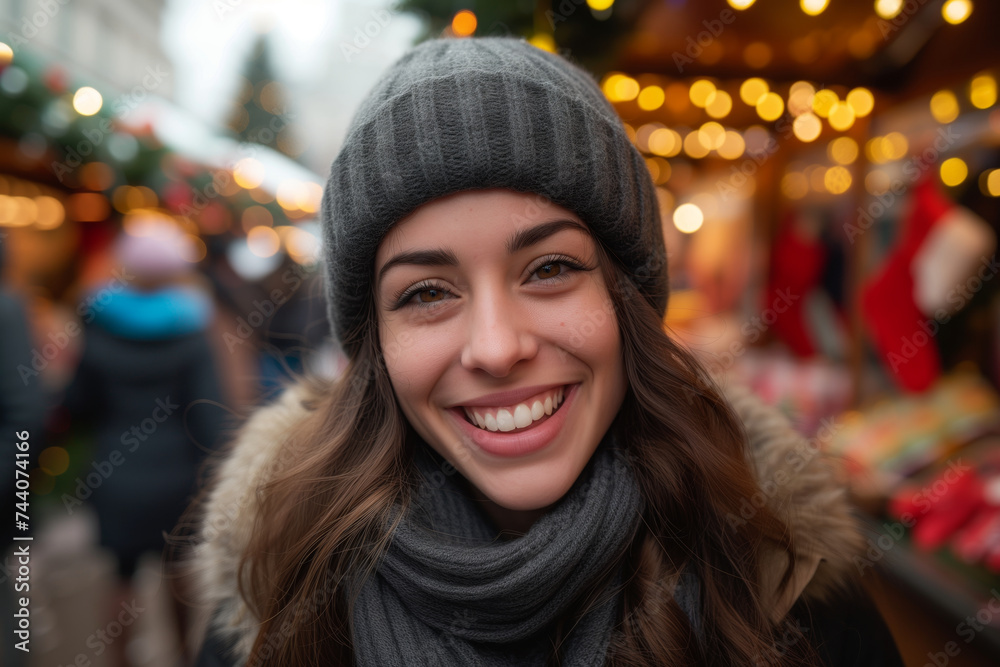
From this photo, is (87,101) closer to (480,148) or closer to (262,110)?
(480,148)

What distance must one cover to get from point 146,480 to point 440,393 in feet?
8.06

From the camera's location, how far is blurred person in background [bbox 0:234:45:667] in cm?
233

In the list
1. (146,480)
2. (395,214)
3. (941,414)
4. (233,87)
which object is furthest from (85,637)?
(233,87)

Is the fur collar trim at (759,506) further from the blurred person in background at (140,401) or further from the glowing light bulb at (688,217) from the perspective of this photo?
the glowing light bulb at (688,217)

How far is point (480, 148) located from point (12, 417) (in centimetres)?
240

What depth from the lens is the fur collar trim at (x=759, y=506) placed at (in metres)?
1.25

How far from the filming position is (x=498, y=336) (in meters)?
1.08

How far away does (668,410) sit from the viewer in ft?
4.26

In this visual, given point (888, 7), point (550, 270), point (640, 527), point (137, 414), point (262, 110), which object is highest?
point (888, 7)

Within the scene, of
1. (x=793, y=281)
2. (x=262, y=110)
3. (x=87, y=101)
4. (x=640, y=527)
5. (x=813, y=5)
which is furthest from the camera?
(x=262, y=110)

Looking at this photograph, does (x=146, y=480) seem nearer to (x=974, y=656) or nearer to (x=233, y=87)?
(x=974, y=656)

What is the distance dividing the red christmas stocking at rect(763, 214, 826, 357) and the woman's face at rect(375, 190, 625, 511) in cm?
378

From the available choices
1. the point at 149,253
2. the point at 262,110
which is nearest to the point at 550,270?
the point at 149,253

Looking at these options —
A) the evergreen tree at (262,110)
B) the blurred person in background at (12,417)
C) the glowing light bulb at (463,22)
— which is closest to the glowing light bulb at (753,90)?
the glowing light bulb at (463,22)
